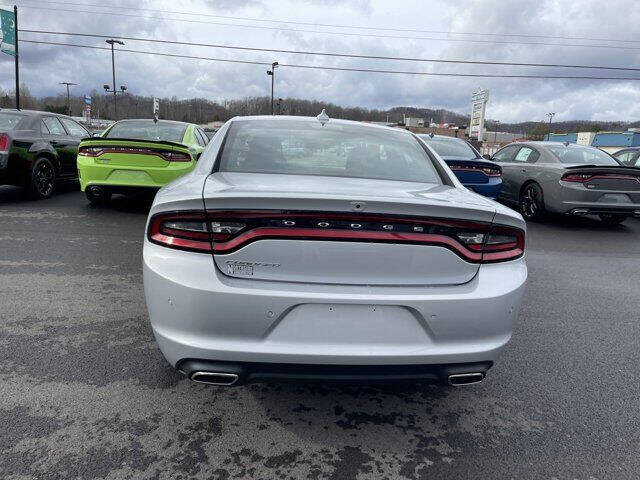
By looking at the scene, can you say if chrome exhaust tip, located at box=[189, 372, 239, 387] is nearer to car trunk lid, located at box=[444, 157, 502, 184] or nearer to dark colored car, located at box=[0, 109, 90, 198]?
car trunk lid, located at box=[444, 157, 502, 184]

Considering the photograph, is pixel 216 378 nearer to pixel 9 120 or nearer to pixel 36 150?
pixel 36 150

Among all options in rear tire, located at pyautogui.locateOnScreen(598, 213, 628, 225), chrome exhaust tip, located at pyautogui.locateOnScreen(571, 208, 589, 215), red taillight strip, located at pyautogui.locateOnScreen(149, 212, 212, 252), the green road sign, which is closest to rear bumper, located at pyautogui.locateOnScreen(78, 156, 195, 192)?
red taillight strip, located at pyautogui.locateOnScreen(149, 212, 212, 252)

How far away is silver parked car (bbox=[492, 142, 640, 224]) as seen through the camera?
25.9 feet

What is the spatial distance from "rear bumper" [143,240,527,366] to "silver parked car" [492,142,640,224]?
6.88m

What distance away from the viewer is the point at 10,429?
2297mm

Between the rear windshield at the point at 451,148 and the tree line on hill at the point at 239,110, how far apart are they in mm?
37116

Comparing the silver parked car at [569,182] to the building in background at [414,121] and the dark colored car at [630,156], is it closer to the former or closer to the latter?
the dark colored car at [630,156]

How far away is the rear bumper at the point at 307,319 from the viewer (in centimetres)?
204

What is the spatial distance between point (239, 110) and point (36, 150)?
65.9 metres

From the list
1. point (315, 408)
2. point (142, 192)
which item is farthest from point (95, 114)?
point (315, 408)

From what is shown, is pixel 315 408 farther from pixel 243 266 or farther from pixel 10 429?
pixel 10 429

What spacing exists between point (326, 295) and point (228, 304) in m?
0.40

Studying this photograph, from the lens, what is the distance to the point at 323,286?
208 centimetres

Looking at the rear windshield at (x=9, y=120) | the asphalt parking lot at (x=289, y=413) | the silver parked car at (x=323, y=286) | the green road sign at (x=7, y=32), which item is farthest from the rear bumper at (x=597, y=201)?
the green road sign at (x=7, y=32)
